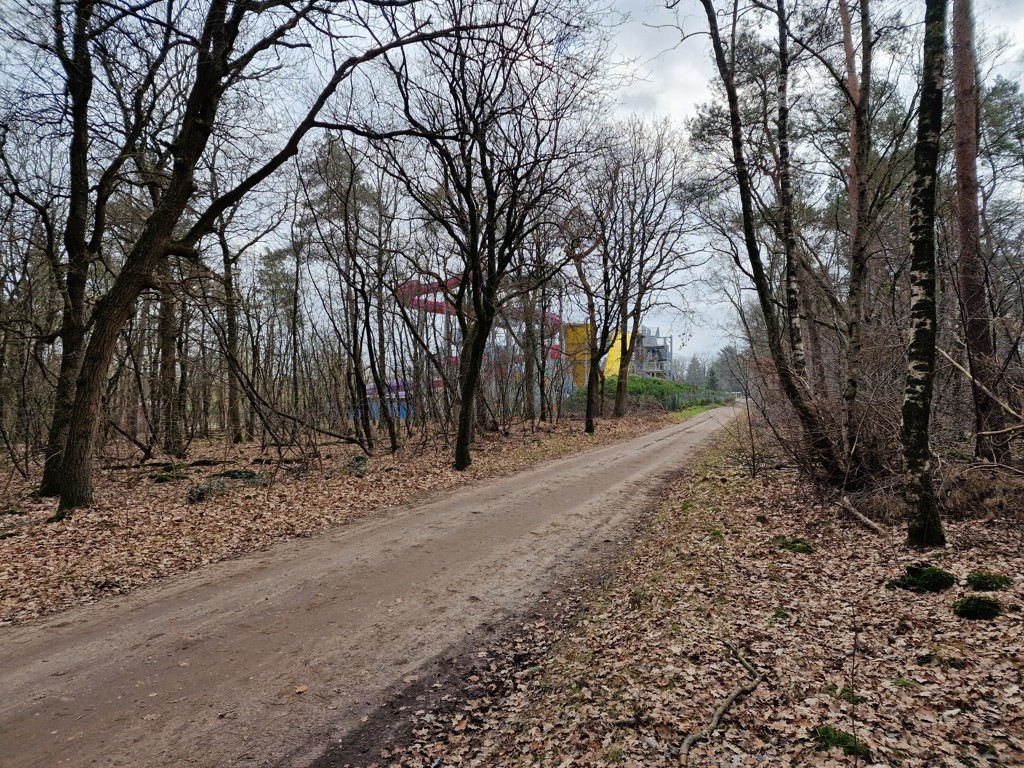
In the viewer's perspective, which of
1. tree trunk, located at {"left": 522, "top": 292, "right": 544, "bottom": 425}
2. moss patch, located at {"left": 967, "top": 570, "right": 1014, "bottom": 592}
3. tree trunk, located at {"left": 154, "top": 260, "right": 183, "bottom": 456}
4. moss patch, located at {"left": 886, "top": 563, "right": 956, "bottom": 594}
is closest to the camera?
moss patch, located at {"left": 967, "top": 570, "right": 1014, "bottom": 592}

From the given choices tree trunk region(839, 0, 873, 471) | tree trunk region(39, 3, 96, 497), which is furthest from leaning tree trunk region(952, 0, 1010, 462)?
tree trunk region(39, 3, 96, 497)

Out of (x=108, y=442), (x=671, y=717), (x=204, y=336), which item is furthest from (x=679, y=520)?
(x=204, y=336)

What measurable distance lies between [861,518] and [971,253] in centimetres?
457

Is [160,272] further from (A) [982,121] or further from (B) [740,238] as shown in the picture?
(A) [982,121]

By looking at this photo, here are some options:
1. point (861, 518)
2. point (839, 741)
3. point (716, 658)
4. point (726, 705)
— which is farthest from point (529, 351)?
point (839, 741)

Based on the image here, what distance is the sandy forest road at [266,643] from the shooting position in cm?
330

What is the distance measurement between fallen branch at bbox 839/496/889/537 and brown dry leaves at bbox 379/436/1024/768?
38 cm

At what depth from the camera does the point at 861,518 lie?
23.0 ft

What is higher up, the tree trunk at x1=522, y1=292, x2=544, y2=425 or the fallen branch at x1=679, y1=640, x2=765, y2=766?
the tree trunk at x1=522, y1=292, x2=544, y2=425

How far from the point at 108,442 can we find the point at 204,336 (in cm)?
709

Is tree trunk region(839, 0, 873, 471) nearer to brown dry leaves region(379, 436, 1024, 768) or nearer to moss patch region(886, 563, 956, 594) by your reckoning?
brown dry leaves region(379, 436, 1024, 768)

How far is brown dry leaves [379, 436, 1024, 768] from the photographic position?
2.96 metres

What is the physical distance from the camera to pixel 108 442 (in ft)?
48.4

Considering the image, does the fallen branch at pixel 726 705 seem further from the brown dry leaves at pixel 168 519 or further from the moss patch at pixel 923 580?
the brown dry leaves at pixel 168 519
